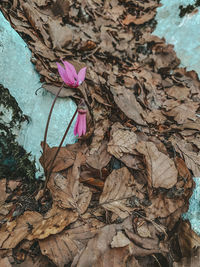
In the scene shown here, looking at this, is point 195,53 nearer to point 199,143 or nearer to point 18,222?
point 199,143

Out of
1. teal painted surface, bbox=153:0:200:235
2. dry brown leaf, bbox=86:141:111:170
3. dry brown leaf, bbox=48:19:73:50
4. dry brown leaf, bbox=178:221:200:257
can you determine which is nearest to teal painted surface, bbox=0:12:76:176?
dry brown leaf, bbox=86:141:111:170

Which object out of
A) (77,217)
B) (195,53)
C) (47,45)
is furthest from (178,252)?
(195,53)

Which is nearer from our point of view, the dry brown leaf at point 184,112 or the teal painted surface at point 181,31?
the dry brown leaf at point 184,112

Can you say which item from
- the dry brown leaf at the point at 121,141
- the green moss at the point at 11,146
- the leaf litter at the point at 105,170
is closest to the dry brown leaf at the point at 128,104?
the leaf litter at the point at 105,170

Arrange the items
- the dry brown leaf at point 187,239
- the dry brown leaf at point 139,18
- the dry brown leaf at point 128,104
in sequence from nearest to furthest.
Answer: the dry brown leaf at point 187,239 < the dry brown leaf at point 128,104 < the dry brown leaf at point 139,18

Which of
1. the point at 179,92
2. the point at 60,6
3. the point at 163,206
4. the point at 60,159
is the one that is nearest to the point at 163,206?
the point at 163,206

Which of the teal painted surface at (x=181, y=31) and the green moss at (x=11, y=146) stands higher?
the teal painted surface at (x=181, y=31)

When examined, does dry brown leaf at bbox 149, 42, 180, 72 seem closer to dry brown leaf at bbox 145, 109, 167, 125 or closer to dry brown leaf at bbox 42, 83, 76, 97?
dry brown leaf at bbox 145, 109, 167, 125

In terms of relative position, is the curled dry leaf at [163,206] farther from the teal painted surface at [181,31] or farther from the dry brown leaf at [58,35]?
the teal painted surface at [181,31]

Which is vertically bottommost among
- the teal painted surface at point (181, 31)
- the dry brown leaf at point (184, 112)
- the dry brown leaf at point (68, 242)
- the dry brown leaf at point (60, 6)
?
the dry brown leaf at point (68, 242)
